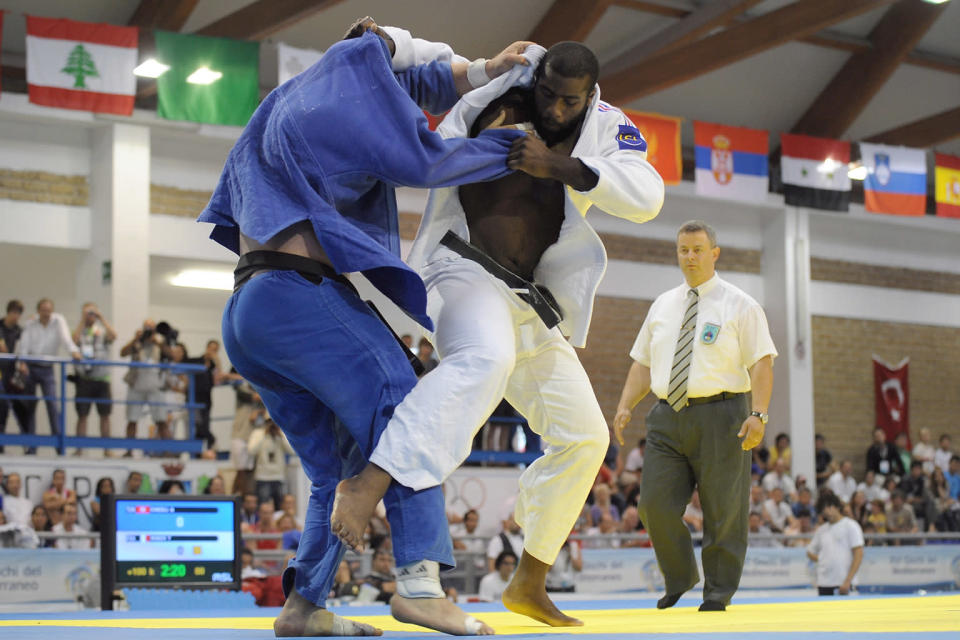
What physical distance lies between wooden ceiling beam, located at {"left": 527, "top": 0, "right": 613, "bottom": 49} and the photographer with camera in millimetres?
6014

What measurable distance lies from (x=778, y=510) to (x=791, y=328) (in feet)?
15.6

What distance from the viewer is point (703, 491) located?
4980 mm

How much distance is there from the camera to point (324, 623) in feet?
9.71

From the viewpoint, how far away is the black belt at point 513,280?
3.39 m

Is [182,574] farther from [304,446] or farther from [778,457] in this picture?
[778,457]

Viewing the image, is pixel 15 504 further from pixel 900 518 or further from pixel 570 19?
pixel 900 518

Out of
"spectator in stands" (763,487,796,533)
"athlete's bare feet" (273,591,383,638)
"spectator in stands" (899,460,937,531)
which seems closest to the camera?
"athlete's bare feet" (273,591,383,638)

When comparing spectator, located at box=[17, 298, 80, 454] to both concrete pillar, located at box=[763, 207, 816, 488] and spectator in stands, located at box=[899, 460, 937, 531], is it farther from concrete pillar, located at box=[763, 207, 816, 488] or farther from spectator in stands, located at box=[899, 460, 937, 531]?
spectator in stands, located at box=[899, 460, 937, 531]

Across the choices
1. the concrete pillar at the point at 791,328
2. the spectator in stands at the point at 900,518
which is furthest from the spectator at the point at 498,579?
the concrete pillar at the point at 791,328

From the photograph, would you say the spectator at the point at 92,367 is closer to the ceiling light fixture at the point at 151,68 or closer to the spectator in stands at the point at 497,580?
the ceiling light fixture at the point at 151,68

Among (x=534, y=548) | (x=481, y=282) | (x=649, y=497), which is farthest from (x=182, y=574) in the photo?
(x=481, y=282)

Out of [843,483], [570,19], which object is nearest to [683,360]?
[570,19]

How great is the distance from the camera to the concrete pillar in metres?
18.3

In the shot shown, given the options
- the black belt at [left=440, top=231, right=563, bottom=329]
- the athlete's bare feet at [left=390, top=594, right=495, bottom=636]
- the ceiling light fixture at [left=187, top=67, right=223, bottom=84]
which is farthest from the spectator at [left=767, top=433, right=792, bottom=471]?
the athlete's bare feet at [left=390, top=594, right=495, bottom=636]
